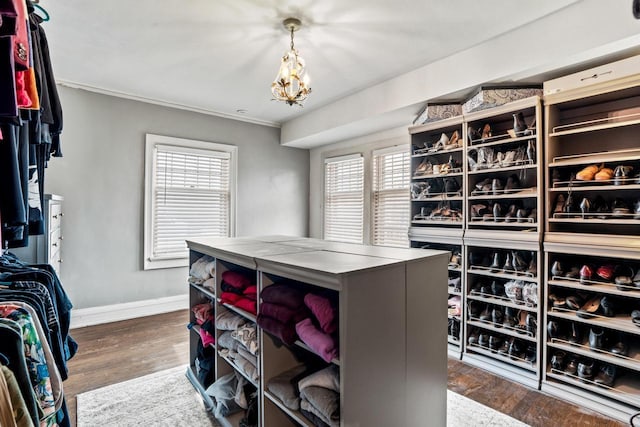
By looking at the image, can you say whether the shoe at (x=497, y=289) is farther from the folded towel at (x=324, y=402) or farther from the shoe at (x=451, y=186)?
the folded towel at (x=324, y=402)

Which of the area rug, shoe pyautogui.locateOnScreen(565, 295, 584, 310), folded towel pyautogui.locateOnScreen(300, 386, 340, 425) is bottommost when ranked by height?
the area rug

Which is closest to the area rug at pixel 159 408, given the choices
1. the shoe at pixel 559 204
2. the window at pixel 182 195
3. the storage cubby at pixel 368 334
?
the storage cubby at pixel 368 334

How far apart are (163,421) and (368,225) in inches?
124

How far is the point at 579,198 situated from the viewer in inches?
93.4

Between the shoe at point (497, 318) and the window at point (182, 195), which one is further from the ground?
the window at point (182, 195)

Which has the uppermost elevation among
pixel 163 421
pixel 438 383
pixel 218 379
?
pixel 438 383

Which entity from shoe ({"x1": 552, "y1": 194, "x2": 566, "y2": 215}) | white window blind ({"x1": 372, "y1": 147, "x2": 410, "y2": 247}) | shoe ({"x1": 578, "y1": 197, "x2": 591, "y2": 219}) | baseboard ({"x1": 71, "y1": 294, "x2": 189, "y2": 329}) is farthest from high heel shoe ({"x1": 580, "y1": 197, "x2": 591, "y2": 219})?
baseboard ({"x1": 71, "y1": 294, "x2": 189, "y2": 329})

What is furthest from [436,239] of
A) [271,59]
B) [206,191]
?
[206,191]

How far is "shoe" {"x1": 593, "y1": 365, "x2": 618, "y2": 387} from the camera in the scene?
6.85ft

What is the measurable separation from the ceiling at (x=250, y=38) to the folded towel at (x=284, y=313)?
1.94m

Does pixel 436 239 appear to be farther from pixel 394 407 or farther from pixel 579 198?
pixel 394 407

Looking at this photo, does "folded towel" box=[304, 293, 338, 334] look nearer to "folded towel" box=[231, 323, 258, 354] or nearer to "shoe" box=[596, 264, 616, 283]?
"folded towel" box=[231, 323, 258, 354]

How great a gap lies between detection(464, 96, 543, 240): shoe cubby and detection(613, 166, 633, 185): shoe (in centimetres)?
41

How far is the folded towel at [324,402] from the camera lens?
1.20 metres
